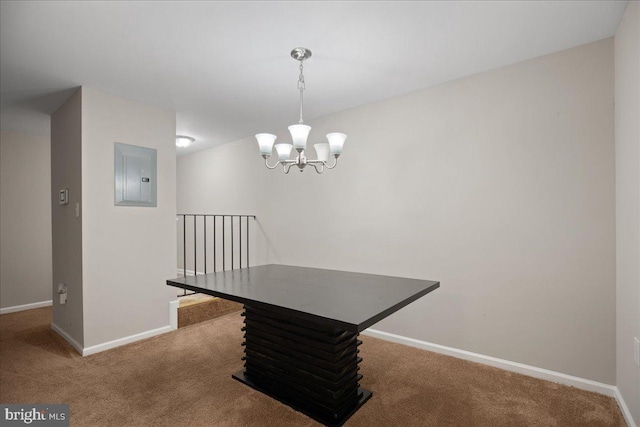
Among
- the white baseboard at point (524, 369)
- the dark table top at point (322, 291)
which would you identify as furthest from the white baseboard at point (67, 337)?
the white baseboard at point (524, 369)

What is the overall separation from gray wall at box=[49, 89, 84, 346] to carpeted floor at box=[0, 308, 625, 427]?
32cm

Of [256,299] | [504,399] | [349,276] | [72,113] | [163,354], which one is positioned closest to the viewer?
[256,299]

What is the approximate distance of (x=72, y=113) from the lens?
2930 mm

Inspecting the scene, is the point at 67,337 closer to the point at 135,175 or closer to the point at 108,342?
the point at 108,342

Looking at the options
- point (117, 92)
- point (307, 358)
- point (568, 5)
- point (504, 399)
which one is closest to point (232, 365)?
point (307, 358)

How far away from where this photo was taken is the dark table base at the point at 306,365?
6.03ft

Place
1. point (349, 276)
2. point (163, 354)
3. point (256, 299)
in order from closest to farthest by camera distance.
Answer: point (256, 299) < point (349, 276) < point (163, 354)

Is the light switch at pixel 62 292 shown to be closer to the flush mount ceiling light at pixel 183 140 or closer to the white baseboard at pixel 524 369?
the flush mount ceiling light at pixel 183 140

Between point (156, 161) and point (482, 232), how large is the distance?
3.08 m

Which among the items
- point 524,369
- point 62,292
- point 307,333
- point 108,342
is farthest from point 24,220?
point 524,369

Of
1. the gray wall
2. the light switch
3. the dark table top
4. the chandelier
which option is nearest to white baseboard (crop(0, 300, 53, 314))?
the gray wall

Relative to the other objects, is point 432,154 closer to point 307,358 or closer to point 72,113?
point 307,358

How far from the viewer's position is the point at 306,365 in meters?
1.94

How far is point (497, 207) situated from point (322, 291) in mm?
1544
